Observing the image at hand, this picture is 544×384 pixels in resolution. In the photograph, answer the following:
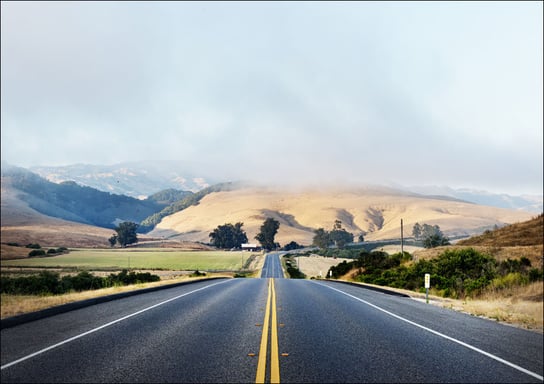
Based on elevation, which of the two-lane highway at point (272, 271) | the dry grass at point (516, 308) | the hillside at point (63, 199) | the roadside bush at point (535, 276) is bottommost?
the two-lane highway at point (272, 271)

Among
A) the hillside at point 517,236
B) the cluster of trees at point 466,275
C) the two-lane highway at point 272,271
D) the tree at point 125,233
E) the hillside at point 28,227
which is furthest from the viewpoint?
the tree at point 125,233

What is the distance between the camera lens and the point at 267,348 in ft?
30.1

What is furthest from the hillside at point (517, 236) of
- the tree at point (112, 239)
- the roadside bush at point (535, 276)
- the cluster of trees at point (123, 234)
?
the cluster of trees at point (123, 234)

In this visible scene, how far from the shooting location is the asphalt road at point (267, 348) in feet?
23.8

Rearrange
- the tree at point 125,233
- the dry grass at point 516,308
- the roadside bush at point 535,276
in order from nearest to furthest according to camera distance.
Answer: the dry grass at point 516,308, the roadside bush at point 535,276, the tree at point 125,233

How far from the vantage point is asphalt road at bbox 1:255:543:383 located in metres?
7.25

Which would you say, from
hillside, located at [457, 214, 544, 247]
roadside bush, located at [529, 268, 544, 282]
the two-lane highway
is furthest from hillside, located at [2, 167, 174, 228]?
hillside, located at [457, 214, 544, 247]

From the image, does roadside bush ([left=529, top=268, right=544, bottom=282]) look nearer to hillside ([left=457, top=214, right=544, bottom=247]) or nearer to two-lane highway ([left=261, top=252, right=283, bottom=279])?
hillside ([left=457, top=214, right=544, bottom=247])

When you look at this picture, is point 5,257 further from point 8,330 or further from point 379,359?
point 379,359

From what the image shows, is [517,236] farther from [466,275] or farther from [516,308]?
[516,308]

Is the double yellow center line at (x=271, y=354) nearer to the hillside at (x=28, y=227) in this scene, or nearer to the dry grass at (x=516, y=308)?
the dry grass at (x=516, y=308)

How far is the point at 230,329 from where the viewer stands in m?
11.6

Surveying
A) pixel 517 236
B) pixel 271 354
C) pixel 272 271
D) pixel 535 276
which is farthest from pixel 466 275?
pixel 272 271

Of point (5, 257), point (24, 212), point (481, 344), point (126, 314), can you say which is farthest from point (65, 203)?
point (481, 344)
